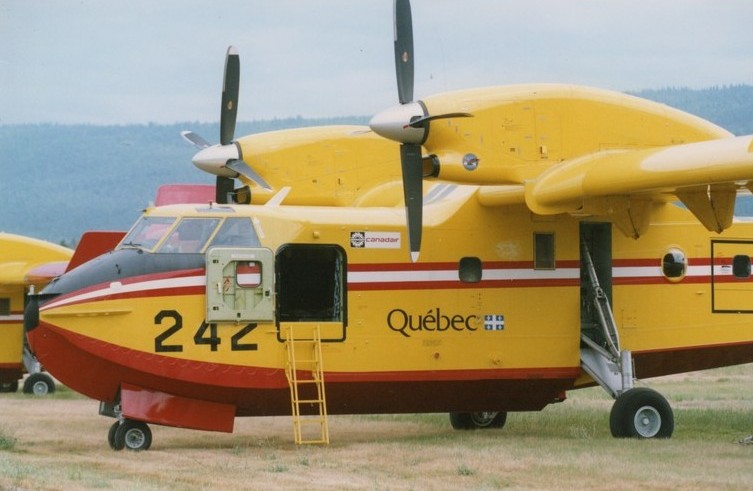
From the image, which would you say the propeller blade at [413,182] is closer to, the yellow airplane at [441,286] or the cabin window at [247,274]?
the yellow airplane at [441,286]

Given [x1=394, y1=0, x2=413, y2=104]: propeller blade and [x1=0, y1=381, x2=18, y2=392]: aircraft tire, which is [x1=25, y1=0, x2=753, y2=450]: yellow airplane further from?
[x1=0, y1=381, x2=18, y2=392]: aircraft tire

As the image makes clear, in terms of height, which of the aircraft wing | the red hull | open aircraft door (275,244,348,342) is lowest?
the red hull

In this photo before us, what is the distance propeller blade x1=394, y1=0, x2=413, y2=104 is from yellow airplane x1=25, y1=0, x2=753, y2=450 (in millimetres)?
29

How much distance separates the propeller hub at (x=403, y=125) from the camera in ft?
56.5

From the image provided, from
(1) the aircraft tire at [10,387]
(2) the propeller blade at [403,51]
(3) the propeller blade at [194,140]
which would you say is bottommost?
(1) the aircraft tire at [10,387]

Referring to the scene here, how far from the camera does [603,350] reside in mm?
18516

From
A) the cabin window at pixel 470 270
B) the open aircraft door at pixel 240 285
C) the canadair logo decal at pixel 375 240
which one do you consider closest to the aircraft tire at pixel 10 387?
the open aircraft door at pixel 240 285

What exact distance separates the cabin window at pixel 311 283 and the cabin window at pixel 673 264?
15.3 ft

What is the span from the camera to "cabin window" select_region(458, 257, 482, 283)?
1828cm

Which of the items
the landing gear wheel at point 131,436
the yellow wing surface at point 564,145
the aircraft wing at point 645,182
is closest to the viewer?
the aircraft wing at point 645,182

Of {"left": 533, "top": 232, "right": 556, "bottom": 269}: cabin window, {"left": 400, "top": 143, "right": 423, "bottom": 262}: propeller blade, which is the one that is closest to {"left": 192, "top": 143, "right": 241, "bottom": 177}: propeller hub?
{"left": 400, "top": 143, "right": 423, "bottom": 262}: propeller blade

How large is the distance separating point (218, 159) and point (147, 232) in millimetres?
5230

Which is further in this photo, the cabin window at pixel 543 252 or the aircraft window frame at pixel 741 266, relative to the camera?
the aircraft window frame at pixel 741 266

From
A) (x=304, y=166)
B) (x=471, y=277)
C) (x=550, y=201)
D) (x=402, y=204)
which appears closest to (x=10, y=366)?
(x=304, y=166)
